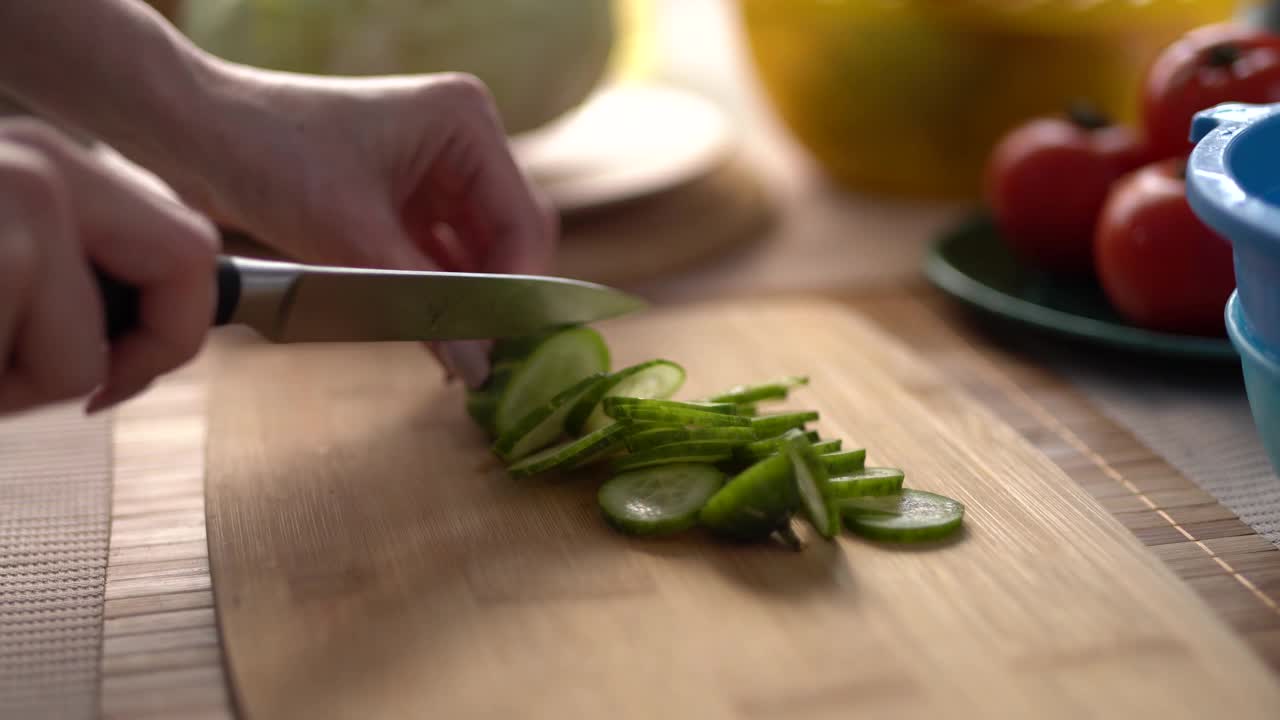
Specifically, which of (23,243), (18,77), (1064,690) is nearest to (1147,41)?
(1064,690)

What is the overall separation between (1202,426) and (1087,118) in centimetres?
69

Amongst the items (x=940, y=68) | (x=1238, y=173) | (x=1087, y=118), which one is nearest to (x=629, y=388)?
(x=1238, y=173)

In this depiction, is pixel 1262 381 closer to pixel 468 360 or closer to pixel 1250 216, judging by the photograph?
pixel 1250 216

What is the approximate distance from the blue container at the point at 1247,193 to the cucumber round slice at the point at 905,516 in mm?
347

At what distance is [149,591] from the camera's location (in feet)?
4.24

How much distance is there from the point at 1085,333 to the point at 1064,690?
0.85 m

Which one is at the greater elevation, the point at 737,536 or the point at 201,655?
the point at 737,536

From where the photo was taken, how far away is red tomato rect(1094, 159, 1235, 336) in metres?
1.78

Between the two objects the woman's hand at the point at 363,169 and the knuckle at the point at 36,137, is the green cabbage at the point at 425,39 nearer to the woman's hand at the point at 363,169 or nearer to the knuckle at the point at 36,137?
the woman's hand at the point at 363,169

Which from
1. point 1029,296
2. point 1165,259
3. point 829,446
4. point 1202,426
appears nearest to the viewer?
point 829,446

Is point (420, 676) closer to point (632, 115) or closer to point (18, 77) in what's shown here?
point (18, 77)

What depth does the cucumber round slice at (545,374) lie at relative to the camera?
154cm

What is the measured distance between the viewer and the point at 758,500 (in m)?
1.25

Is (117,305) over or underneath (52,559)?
over
